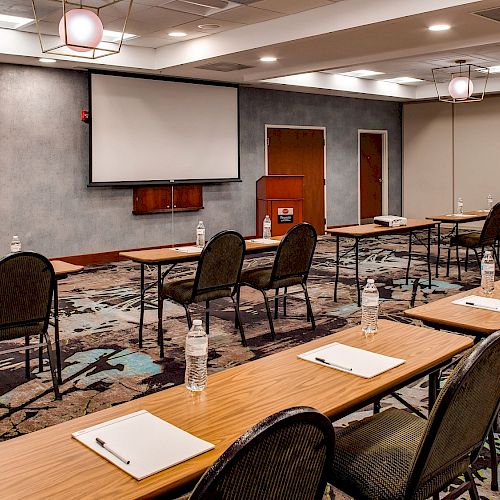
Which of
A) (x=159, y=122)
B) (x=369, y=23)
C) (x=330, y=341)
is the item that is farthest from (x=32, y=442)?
(x=159, y=122)

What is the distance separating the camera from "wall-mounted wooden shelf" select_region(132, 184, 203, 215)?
910 centimetres

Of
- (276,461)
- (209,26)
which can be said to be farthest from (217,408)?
(209,26)

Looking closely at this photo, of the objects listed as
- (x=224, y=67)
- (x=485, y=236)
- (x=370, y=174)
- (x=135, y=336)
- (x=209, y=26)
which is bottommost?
(x=135, y=336)

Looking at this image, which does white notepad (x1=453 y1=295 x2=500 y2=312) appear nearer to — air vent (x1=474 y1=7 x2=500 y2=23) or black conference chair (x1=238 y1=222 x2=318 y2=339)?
black conference chair (x1=238 y1=222 x2=318 y2=339)

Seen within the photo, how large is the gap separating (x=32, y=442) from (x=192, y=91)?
8.30 meters

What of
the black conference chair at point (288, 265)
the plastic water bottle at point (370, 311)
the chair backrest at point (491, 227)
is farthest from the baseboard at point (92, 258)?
the plastic water bottle at point (370, 311)

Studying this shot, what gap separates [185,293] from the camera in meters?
4.38

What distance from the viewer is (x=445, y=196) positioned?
13.1 metres

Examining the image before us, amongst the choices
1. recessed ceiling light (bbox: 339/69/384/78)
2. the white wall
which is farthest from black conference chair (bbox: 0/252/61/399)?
the white wall

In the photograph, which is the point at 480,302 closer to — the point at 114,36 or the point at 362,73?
the point at 114,36

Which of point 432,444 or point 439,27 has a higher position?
point 439,27

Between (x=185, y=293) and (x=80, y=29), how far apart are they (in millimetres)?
1813

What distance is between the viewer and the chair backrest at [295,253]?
183 inches

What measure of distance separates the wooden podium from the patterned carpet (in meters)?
1.48
